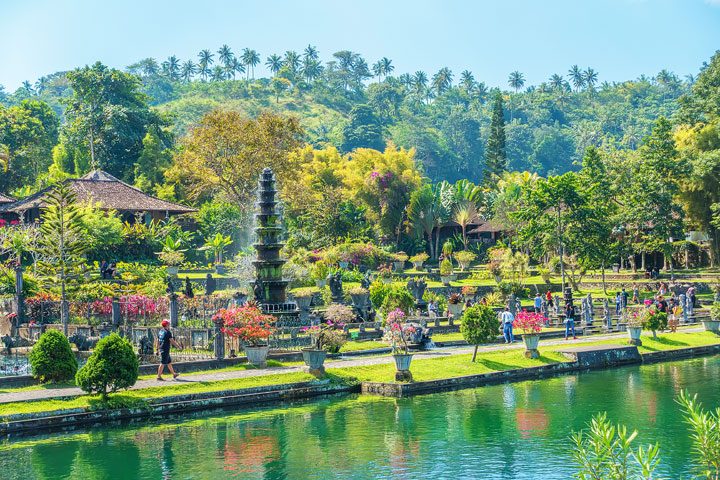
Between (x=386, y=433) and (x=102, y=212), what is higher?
(x=102, y=212)

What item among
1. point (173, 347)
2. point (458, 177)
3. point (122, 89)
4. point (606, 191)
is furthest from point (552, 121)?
point (173, 347)

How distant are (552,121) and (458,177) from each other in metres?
37.8

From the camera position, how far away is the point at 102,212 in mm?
63531

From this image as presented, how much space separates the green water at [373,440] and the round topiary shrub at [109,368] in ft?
4.09

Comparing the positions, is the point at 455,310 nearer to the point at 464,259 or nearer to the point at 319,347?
the point at 319,347

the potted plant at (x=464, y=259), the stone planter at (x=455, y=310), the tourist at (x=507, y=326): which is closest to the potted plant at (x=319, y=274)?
the stone planter at (x=455, y=310)

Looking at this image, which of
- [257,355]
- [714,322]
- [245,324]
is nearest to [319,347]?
[257,355]

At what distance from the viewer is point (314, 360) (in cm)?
2903

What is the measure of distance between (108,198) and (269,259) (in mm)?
32085

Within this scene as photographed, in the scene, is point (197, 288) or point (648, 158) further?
point (648, 158)

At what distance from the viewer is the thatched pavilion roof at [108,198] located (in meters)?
68.1

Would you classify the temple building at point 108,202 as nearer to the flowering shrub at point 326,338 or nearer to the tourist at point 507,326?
the tourist at point 507,326

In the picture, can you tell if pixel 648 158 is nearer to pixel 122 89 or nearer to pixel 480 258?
pixel 480 258

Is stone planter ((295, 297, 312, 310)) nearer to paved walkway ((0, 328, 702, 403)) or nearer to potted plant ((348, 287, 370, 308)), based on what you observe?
potted plant ((348, 287, 370, 308))
